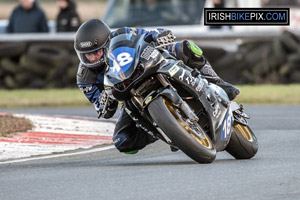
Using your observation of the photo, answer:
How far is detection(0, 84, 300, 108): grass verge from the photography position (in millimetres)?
15828

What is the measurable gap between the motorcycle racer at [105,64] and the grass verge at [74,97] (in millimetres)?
8005

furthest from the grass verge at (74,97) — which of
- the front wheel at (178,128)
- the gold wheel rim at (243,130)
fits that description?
the front wheel at (178,128)

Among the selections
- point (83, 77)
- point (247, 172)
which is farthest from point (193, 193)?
point (83, 77)

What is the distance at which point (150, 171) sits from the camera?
22.1 feet

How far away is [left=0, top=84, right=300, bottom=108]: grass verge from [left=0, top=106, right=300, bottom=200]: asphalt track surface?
274 inches

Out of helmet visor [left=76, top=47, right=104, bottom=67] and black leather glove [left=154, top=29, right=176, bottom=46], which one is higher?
black leather glove [left=154, top=29, right=176, bottom=46]

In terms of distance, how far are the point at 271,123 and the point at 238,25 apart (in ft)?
21.8

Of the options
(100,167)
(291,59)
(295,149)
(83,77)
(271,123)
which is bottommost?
(291,59)

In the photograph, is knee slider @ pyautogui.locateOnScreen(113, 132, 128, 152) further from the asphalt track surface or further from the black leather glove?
the black leather glove

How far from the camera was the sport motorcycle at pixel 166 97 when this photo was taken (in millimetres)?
6695

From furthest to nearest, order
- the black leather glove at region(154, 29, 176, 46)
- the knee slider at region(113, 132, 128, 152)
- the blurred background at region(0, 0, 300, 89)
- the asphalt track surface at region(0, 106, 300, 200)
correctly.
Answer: the blurred background at region(0, 0, 300, 89)
the knee slider at region(113, 132, 128, 152)
the black leather glove at region(154, 29, 176, 46)
the asphalt track surface at region(0, 106, 300, 200)

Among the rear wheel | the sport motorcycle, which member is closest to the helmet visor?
the sport motorcycle

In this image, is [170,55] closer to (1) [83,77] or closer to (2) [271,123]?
(1) [83,77]

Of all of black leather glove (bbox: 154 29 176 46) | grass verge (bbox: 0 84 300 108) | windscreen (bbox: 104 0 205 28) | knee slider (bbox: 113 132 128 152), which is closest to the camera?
black leather glove (bbox: 154 29 176 46)
